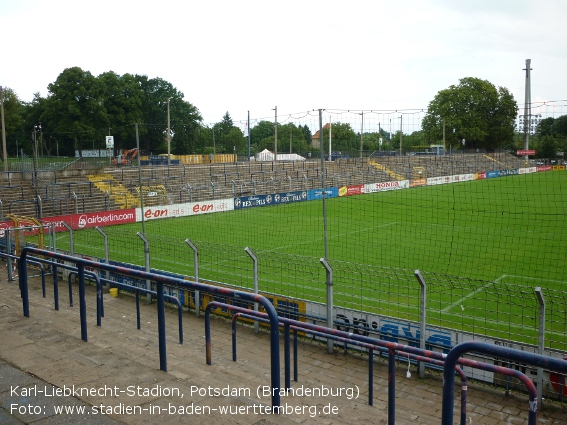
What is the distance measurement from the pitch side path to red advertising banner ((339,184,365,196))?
1323 inches

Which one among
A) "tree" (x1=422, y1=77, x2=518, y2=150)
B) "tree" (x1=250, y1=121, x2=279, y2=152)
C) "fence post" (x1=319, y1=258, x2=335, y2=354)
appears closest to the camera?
"fence post" (x1=319, y1=258, x2=335, y2=354)

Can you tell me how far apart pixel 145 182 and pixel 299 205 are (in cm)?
1064

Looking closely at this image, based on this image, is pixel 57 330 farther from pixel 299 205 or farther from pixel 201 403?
pixel 299 205

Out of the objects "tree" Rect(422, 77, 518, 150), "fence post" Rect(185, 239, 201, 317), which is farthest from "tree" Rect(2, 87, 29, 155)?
"tree" Rect(422, 77, 518, 150)

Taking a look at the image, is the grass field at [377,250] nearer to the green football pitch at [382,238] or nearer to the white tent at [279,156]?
the green football pitch at [382,238]

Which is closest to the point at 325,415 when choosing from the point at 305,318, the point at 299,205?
the point at 305,318

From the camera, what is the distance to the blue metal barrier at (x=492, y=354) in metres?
2.98

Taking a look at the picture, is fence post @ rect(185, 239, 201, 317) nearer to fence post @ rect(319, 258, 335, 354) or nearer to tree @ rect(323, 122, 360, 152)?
fence post @ rect(319, 258, 335, 354)

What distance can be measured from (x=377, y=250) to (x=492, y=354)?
17103mm

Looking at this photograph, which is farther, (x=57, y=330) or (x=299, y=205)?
(x=299, y=205)

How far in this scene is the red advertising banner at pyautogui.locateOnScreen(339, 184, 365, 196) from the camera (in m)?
42.6

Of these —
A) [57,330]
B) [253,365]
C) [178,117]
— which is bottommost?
[253,365]

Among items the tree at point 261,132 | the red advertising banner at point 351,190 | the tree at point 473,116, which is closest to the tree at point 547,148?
the tree at point 473,116

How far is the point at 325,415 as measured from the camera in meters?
5.15
